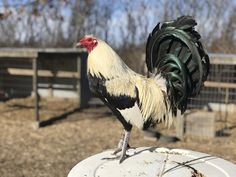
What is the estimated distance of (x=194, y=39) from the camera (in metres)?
3.10

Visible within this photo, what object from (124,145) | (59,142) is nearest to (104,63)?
(124,145)

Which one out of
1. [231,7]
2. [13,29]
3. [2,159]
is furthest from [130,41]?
[2,159]

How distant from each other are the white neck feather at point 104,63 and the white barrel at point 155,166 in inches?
28.0

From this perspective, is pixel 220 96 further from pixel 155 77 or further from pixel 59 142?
pixel 155 77

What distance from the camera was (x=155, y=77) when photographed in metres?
3.48

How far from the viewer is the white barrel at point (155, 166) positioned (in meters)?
3.04

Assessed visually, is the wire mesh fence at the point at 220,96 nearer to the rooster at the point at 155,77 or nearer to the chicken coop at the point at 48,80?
the chicken coop at the point at 48,80

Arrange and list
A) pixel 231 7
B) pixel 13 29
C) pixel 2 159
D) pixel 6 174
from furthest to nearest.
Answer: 1. pixel 13 29
2. pixel 231 7
3. pixel 2 159
4. pixel 6 174

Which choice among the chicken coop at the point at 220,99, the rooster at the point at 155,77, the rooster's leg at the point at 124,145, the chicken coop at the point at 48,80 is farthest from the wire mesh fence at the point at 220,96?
the rooster's leg at the point at 124,145

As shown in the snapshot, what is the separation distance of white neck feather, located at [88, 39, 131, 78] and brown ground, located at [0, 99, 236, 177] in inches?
124

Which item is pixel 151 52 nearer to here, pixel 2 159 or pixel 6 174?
pixel 6 174

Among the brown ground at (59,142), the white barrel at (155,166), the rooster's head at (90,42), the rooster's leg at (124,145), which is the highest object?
the rooster's head at (90,42)

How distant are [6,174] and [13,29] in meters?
8.90

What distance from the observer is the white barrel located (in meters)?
3.04
